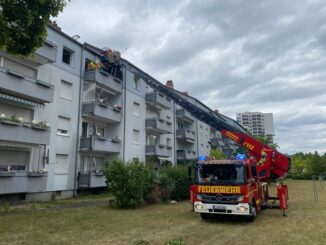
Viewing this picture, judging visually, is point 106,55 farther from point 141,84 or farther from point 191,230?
point 191,230

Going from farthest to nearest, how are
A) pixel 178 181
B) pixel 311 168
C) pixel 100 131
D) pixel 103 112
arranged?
pixel 311 168, pixel 100 131, pixel 103 112, pixel 178 181

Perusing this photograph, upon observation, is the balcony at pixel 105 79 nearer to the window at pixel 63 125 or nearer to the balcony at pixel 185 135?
the window at pixel 63 125

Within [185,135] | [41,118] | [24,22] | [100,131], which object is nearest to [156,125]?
[100,131]

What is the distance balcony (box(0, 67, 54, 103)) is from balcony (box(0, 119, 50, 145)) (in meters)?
2.01

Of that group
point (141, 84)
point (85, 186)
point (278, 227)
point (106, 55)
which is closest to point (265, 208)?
point (278, 227)

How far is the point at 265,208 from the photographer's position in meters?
15.7

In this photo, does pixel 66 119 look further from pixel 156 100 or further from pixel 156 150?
pixel 156 100

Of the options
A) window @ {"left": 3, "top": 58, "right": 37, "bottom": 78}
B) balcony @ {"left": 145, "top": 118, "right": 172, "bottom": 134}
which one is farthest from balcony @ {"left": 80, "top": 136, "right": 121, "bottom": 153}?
balcony @ {"left": 145, "top": 118, "right": 172, "bottom": 134}

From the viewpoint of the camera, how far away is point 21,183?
19.4m

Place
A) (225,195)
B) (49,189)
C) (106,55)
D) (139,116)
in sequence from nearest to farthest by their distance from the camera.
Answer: (225,195)
(49,189)
(106,55)
(139,116)

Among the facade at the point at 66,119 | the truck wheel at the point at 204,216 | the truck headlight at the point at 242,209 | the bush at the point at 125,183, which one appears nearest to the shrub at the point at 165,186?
the bush at the point at 125,183

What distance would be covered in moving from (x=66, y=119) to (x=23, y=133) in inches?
224

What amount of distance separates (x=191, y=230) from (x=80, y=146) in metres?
16.7

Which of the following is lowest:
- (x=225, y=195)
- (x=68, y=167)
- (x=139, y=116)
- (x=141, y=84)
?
(x=225, y=195)
